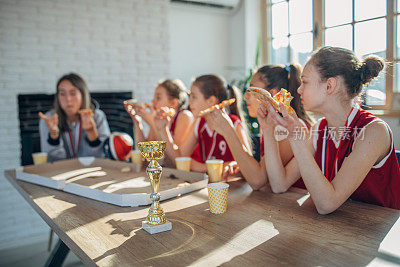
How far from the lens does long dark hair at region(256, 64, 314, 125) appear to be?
1.82 m

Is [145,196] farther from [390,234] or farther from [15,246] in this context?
[15,246]

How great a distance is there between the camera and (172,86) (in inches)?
114

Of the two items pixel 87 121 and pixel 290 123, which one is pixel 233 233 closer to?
pixel 290 123

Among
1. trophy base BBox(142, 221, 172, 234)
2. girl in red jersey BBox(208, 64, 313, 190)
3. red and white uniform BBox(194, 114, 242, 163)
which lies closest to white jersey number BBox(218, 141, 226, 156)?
red and white uniform BBox(194, 114, 242, 163)

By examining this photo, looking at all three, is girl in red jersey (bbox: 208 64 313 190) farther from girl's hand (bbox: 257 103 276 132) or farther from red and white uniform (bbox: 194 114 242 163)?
red and white uniform (bbox: 194 114 242 163)

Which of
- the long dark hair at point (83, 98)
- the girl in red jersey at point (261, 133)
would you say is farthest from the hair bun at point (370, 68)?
the long dark hair at point (83, 98)

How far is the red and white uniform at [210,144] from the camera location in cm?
231

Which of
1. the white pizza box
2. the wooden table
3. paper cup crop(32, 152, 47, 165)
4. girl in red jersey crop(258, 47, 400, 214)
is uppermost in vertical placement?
girl in red jersey crop(258, 47, 400, 214)

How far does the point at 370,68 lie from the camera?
4.52 ft

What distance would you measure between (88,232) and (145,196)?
11.4 inches

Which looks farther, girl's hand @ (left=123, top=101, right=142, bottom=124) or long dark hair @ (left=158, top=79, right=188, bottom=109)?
long dark hair @ (left=158, top=79, right=188, bottom=109)

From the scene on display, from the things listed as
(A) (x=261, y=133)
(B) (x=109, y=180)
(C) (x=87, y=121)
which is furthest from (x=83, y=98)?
(A) (x=261, y=133)

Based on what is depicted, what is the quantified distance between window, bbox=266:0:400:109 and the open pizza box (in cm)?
138

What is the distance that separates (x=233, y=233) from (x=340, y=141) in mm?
712
